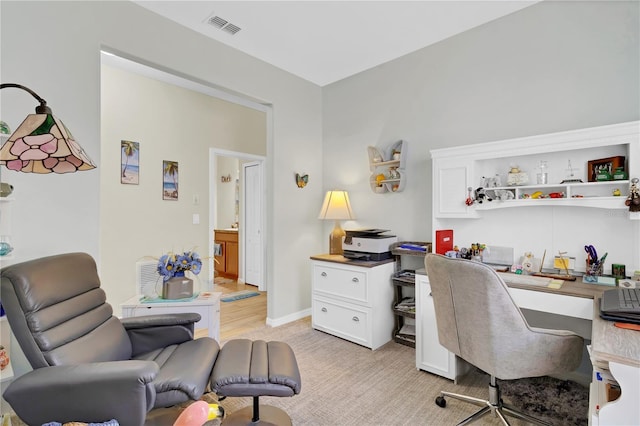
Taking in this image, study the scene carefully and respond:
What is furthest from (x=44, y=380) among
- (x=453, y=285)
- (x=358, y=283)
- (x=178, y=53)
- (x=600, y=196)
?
(x=600, y=196)

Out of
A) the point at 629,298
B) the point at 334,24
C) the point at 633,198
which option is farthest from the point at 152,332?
the point at 633,198

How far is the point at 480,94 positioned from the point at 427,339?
200 cm

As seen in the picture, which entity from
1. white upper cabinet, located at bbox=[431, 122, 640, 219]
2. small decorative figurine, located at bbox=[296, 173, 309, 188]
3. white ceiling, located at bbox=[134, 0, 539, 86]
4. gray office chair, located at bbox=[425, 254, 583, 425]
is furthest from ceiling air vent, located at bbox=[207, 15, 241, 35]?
gray office chair, located at bbox=[425, 254, 583, 425]

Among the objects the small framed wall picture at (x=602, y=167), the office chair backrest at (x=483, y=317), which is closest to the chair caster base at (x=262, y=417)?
the office chair backrest at (x=483, y=317)

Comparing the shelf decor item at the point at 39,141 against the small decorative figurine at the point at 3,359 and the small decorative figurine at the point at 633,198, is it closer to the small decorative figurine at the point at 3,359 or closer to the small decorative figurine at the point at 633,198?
the small decorative figurine at the point at 3,359

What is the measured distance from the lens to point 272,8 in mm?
2426

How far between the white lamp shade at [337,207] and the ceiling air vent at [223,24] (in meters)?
1.73

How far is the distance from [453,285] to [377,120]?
2.11m

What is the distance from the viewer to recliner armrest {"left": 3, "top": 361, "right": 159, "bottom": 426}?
123cm

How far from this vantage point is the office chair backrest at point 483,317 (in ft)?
5.16

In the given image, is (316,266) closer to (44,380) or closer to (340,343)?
(340,343)

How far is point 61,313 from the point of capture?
1.51 meters

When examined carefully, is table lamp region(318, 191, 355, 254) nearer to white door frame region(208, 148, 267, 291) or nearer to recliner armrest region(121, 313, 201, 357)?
white door frame region(208, 148, 267, 291)

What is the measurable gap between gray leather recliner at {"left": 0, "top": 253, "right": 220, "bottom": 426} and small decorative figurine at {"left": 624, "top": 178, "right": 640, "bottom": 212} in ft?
8.12
